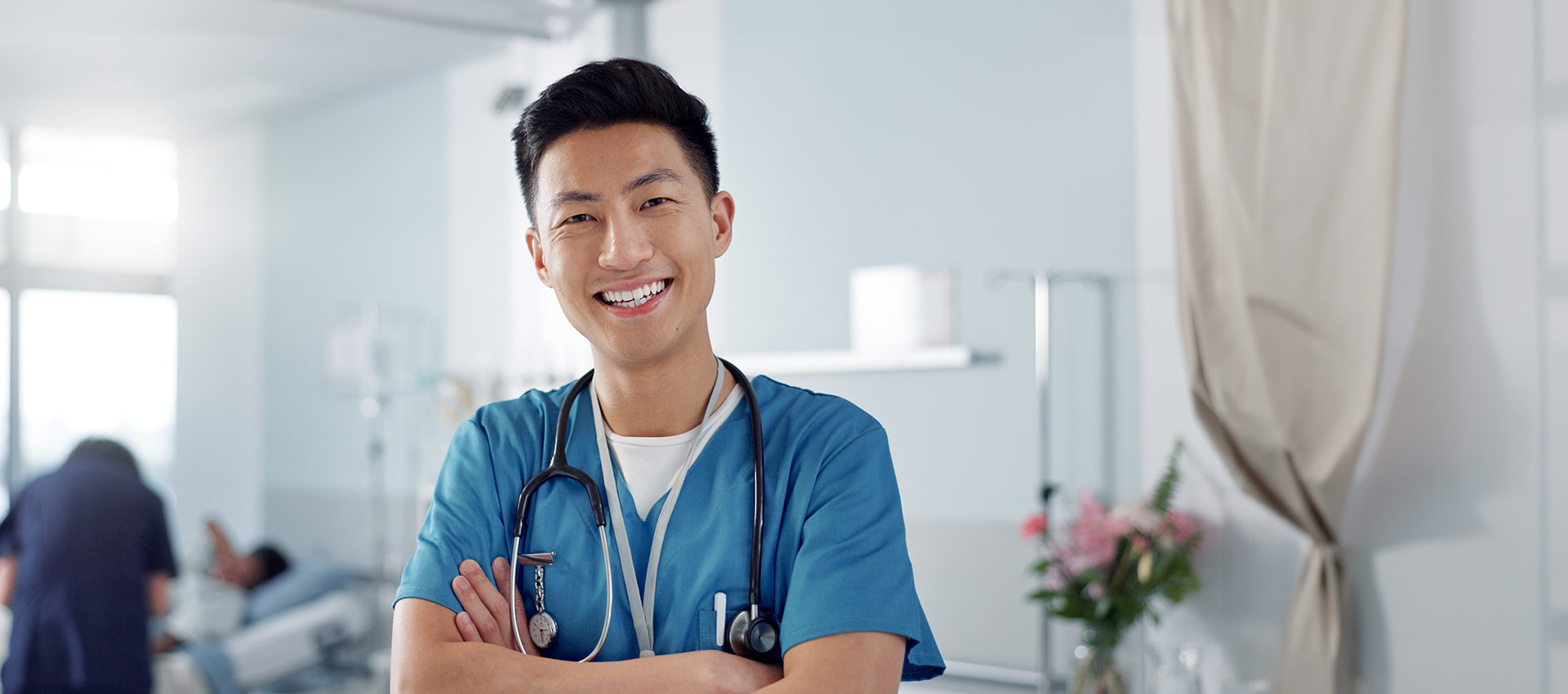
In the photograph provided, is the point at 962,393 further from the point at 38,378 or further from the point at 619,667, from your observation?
the point at 38,378

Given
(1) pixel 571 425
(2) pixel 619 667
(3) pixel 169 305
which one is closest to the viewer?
(2) pixel 619 667

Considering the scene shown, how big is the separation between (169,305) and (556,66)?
1.81 meters

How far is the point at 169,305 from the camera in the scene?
4254 millimetres

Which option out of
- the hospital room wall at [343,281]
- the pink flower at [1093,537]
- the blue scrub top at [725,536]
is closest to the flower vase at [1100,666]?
the pink flower at [1093,537]

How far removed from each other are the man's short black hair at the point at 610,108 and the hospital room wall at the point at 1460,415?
1588 mm

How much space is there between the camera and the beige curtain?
6.88ft

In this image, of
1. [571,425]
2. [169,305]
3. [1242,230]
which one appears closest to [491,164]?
[169,305]

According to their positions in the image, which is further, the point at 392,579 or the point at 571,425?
the point at 392,579

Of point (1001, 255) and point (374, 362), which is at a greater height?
point (1001, 255)

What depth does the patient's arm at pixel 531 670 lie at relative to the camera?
1.00 m

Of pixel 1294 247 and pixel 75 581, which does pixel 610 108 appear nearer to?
pixel 1294 247

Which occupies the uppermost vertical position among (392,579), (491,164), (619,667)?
(491,164)

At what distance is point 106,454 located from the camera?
10.7 feet

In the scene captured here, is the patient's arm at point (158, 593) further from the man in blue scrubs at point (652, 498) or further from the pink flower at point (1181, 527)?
the pink flower at point (1181, 527)
